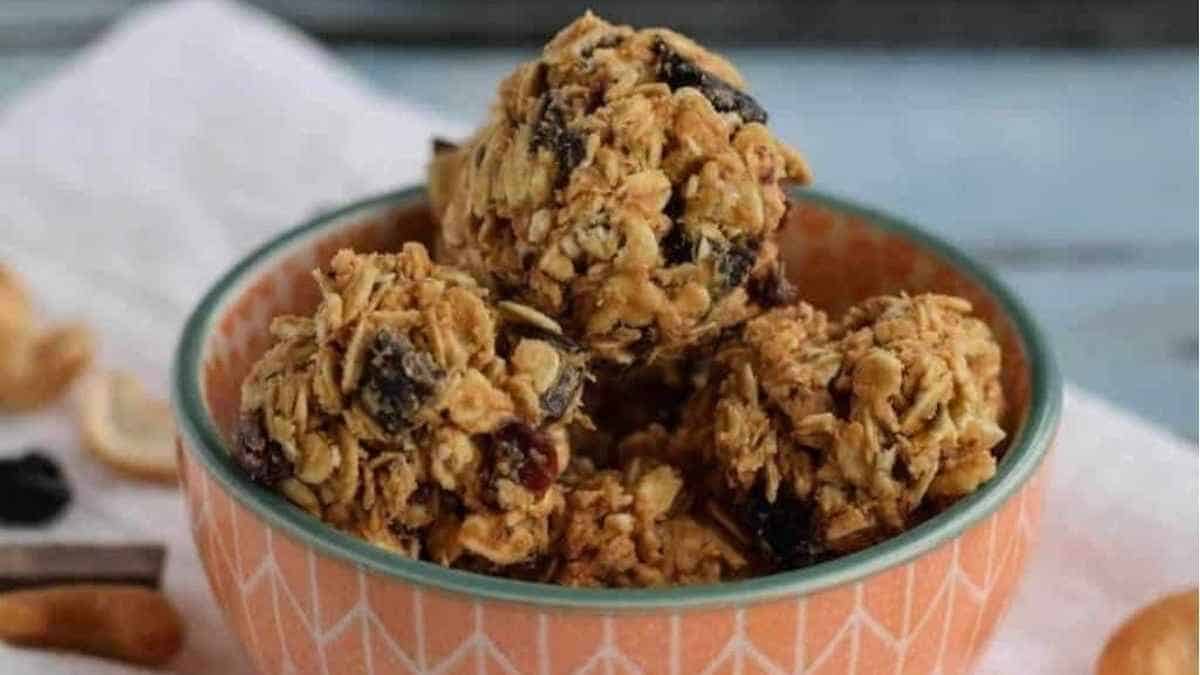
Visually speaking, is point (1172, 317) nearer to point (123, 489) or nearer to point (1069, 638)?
point (1069, 638)

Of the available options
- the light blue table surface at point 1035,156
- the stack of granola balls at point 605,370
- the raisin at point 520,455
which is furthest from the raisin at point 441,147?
the light blue table surface at point 1035,156

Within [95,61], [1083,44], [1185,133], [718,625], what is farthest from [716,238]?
[1083,44]

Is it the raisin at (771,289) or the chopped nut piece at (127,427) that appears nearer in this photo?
the raisin at (771,289)

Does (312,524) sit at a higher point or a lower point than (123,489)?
higher

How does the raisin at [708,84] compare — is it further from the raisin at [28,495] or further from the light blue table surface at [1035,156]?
the light blue table surface at [1035,156]

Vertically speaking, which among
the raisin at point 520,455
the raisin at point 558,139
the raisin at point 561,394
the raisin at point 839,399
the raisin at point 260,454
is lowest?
the raisin at point 260,454
